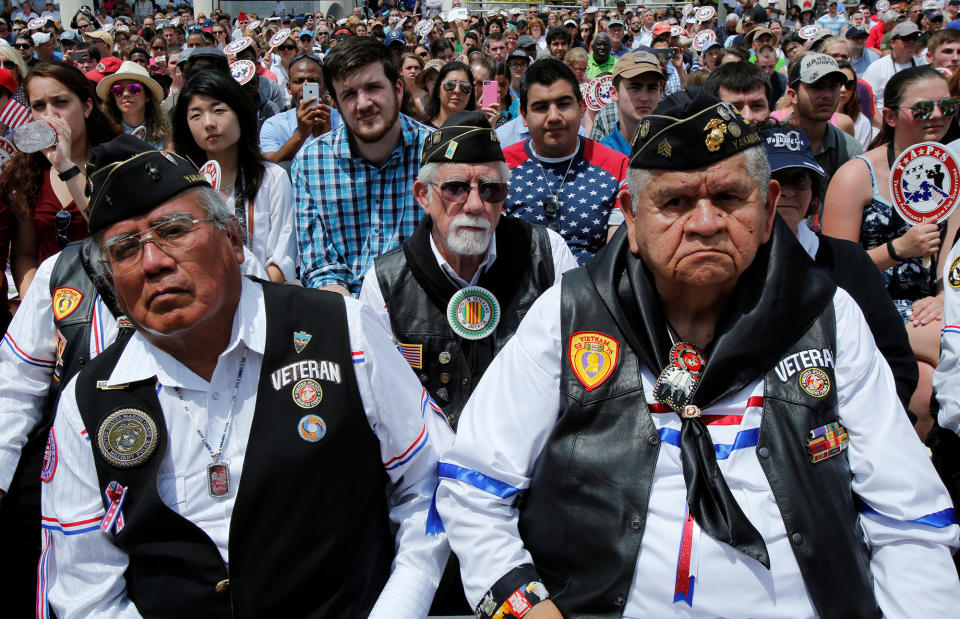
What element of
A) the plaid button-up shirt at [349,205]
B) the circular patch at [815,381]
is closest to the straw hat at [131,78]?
the plaid button-up shirt at [349,205]

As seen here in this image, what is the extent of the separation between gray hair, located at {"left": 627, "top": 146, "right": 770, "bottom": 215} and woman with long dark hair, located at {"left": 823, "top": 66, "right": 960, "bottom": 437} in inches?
90.0

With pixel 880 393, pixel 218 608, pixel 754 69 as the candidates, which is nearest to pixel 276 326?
pixel 218 608

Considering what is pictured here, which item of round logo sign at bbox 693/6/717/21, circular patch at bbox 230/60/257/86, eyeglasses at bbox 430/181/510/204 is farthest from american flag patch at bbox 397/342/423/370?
round logo sign at bbox 693/6/717/21

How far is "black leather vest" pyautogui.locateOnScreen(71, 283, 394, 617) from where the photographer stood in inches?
80.4

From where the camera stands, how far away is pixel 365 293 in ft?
11.2

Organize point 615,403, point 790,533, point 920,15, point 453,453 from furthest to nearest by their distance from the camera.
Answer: point 920,15 < point 453,453 < point 615,403 < point 790,533

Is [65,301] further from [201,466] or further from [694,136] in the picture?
[694,136]

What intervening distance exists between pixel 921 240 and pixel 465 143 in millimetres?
2347

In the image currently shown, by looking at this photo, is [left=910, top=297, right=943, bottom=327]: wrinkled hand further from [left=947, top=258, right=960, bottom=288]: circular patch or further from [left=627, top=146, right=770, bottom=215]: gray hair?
[left=627, top=146, right=770, bottom=215]: gray hair

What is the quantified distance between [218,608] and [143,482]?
40 cm

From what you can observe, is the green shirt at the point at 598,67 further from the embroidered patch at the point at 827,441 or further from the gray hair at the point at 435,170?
the embroidered patch at the point at 827,441

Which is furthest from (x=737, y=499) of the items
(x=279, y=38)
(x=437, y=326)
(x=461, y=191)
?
(x=279, y=38)

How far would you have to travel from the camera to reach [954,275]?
283 centimetres

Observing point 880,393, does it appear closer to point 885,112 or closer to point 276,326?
point 276,326
